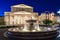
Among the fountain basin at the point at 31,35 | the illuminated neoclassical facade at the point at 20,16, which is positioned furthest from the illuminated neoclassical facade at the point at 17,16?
the fountain basin at the point at 31,35

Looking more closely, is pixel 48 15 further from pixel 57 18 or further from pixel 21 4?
pixel 21 4

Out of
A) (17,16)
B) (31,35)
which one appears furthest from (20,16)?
(31,35)

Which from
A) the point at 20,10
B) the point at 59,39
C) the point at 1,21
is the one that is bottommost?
the point at 59,39

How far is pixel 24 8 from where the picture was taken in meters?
13.6

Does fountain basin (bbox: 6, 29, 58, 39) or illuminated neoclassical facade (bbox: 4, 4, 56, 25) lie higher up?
illuminated neoclassical facade (bbox: 4, 4, 56, 25)

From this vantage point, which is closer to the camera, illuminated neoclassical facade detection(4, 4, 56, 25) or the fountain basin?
the fountain basin

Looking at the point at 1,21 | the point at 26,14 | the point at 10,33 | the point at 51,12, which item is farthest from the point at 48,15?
the point at 10,33

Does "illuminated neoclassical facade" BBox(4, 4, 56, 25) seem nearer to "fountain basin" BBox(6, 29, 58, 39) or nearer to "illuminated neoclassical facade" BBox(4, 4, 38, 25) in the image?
"illuminated neoclassical facade" BBox(4, 4, 38, 25)

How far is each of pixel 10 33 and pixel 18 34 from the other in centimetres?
47

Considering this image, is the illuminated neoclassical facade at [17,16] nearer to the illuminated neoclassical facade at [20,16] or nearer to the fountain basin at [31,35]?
the illuminated neoclassical facade at [20,16]

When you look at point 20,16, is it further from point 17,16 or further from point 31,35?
point 31,35

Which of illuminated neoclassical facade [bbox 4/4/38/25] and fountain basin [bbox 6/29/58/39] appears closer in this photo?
fountain basin [bbox 6/29/58/39]

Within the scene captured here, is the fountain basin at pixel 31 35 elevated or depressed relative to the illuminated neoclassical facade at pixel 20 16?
depressed

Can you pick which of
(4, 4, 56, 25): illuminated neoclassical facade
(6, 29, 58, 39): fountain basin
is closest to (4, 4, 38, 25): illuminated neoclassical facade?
(4, 4, 56, 25): illuminated neoclassical facade
